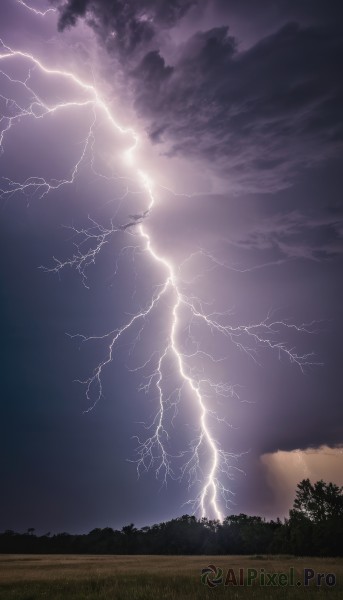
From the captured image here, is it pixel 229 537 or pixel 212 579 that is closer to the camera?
pixel 212 579

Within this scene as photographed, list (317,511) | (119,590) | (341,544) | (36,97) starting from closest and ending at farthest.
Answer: (119,590) → (36,97) → (341,544) → (317,511)

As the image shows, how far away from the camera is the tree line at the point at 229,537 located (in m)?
32.8

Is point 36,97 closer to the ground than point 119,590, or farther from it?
farther from it

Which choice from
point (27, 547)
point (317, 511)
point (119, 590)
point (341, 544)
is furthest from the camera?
point (27, 547)

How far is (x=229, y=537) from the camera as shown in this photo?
155 ft

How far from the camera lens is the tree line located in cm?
3275

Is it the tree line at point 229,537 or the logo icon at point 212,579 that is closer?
the logo icon at point 212,579

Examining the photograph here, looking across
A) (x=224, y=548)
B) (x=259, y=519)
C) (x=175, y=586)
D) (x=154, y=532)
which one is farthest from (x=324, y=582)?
(x=154, y=532)

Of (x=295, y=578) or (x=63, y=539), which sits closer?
(x=295, y=578)

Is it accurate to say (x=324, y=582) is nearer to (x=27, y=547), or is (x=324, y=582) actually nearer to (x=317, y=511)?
(x=317, y=511)

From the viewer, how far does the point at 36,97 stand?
18.7 metres

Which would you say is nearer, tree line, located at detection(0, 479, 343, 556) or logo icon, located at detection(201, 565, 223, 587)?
logo icon, located at detection(201, 565, 223, 587)

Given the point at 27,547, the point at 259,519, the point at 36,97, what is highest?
the point at 36,97

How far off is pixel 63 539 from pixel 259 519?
95.8 feet
